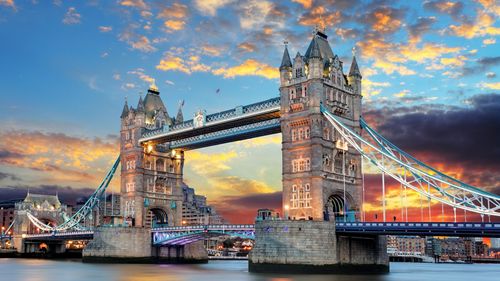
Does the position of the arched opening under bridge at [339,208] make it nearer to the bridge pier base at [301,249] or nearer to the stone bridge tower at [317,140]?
the stone bridge tower at [317,140]

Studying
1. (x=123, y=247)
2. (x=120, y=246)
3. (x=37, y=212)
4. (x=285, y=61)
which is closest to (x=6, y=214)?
(x=37, y=212)

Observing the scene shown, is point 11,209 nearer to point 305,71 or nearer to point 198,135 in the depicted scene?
point 198,135

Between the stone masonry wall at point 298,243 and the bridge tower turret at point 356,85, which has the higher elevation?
the bridge tower turret at point 356,85

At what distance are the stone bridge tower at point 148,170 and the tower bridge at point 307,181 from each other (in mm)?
192

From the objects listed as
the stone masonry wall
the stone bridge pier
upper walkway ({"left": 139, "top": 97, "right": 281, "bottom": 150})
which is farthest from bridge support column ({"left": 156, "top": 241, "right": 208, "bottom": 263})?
the stone masonry wall

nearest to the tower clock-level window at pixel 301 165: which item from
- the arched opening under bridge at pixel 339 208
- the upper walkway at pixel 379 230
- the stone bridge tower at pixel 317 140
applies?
the stone bridge tower at pixel 317 140

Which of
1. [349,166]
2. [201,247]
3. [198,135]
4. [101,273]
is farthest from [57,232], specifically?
[349,166]

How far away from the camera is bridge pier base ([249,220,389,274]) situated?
61.5m

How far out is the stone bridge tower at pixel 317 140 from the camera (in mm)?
68562

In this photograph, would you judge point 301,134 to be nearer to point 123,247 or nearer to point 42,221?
point 123,247

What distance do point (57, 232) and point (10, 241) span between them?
3741 cm

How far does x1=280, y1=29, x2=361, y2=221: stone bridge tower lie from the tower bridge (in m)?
0.11

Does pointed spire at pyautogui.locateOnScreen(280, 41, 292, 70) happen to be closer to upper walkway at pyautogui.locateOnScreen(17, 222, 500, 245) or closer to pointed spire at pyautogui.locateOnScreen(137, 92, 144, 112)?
upper walkway at pyautogui.locateOnScreen(17, 222, 500, 245)

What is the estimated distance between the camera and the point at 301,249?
61.7 metres
